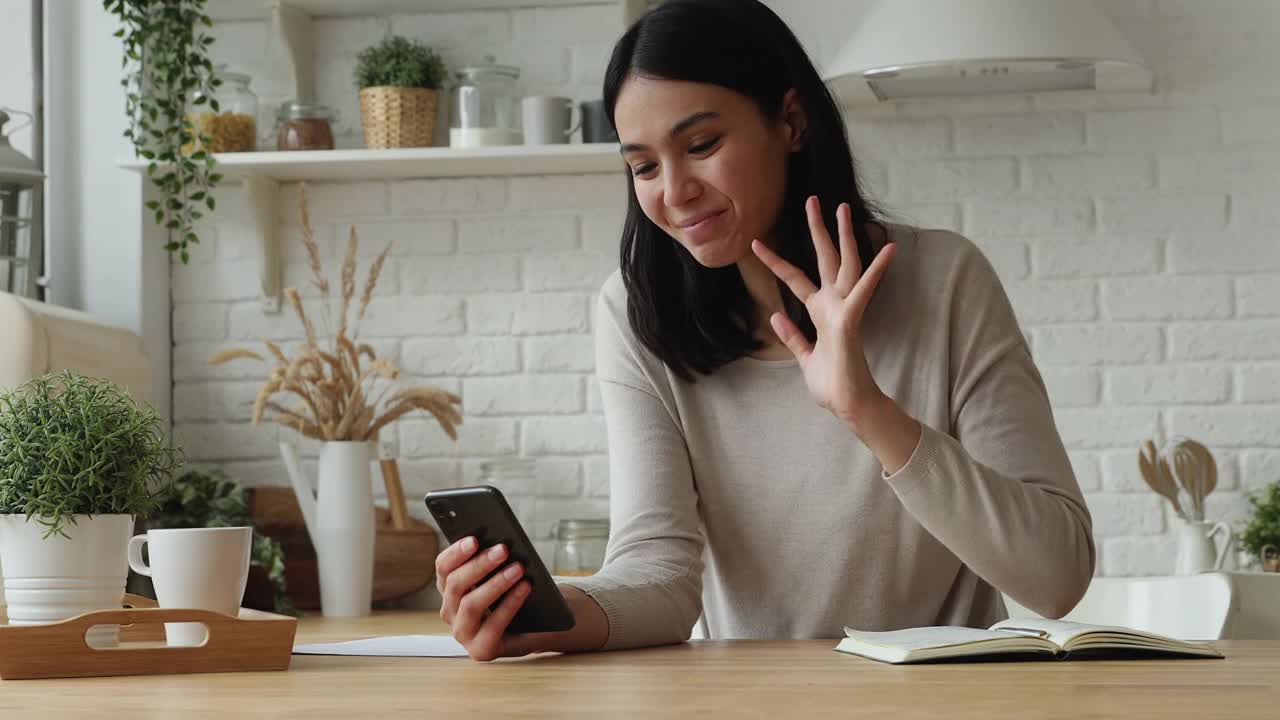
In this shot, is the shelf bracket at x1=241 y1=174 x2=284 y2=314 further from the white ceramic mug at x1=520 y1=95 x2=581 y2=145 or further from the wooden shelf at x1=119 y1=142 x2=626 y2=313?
the white ceramic mug at x1=520 y1=95 x2=581 y2=145

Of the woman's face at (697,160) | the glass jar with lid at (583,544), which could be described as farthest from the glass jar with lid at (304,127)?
the woman's face at (697,160)

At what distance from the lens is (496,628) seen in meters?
1.29

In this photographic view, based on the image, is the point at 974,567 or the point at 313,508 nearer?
the point at 974,567

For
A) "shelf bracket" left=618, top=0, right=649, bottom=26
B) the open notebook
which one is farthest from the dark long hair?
"shelf bracket" left=618, top=0, right=649, bottom=26

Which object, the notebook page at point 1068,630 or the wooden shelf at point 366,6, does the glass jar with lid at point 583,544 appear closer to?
the wooden shelf at point 366,6

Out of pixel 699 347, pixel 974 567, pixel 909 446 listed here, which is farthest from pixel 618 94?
pixel 974 567

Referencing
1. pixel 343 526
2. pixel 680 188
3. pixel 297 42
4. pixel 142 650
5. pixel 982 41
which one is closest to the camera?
pixel 142 650

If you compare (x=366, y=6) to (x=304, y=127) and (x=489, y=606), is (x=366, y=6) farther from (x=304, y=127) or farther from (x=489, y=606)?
(x=489, y=606)

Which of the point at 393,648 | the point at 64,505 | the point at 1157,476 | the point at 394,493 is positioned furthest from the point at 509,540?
the point at 1157,476

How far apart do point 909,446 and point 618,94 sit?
534 mm

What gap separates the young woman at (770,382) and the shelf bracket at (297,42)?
1503 mm

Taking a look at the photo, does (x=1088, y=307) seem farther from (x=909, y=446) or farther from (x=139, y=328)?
(x=139, y=328)

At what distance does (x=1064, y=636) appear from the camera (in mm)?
1203

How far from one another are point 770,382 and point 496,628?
0.53 meters
